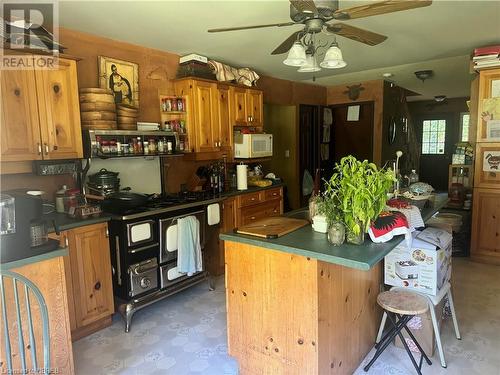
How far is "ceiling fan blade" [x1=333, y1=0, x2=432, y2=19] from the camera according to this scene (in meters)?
1.83

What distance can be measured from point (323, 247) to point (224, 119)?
2.61 m

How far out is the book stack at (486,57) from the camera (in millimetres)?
3591

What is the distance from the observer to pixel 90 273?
2.67 m

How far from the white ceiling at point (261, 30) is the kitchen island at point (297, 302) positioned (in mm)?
1746

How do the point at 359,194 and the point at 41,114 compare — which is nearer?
the point at 359,194

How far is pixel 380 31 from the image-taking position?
3.25 meters

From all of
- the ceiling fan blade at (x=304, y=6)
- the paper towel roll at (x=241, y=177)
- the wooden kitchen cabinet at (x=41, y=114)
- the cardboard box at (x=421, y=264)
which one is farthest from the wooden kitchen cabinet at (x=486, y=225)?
the wooden kitchen cabinet at (x=41, y=114)

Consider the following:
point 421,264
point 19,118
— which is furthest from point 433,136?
point 19,118

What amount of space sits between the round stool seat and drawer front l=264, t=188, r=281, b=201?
228 cm

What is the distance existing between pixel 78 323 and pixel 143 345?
53cm

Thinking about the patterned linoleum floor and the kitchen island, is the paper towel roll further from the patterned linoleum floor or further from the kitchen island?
the kitchen island

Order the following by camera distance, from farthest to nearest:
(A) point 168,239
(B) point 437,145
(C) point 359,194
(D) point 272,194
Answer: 1. (B) point 437,145
2. (D) point 272,194
3. (A) point 168,239
4. (C) point 359,194

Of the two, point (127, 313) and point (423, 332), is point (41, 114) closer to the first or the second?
point (127, 313)

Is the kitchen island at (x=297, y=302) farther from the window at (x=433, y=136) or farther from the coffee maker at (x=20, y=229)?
the window at (x=433, y=136)
